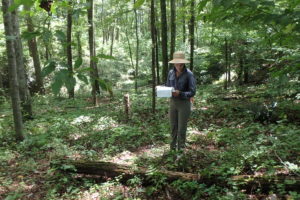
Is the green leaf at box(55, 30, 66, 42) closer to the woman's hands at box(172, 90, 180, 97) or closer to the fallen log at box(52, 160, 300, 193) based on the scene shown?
the fallen log at box(52, 160, 300, 193)

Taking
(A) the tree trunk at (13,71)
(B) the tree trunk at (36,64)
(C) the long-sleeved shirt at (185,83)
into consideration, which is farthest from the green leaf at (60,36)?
(B) the tree trunk at (36,64)

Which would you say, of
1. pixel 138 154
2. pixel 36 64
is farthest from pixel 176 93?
pixel 36 64

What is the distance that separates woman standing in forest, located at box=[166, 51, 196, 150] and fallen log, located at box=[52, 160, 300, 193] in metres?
1.30

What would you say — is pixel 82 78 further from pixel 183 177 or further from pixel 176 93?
pixel 176 93

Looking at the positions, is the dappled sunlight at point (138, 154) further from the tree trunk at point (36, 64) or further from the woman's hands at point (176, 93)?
the tree trunk at point (36, 64)

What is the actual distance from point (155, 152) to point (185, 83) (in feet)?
5.78

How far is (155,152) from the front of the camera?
5727 millimetres

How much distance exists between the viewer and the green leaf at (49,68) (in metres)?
1.16

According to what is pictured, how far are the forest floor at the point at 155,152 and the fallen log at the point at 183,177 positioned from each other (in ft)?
0.09

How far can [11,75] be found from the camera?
6230 millimetres

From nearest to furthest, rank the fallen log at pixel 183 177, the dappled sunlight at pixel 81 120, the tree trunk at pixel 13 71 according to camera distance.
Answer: the fallen log at pixel 183 177
the tree trunk at pixel 13 71
the dappled sunlight at pixel 81 120

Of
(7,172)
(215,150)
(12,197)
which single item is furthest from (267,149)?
(7,172)

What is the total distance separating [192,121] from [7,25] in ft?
19.5

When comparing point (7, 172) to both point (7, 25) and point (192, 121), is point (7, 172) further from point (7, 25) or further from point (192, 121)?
point (192, 121)
